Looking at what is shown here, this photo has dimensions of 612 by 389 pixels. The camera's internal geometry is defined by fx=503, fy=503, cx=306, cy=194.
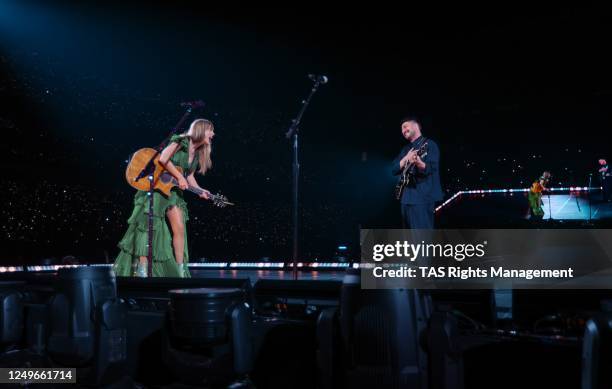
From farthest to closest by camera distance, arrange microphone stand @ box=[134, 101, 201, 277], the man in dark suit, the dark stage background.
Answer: the dark stage background
microphone stand @ box=[134, 101, 201, 277]
the man in dark suit

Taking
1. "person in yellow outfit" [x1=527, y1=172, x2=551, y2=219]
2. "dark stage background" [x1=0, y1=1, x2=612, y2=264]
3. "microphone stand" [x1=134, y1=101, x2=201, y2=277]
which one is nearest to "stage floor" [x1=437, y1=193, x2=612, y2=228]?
"person in yellow outfit" [x1=527, y1=172, x2=551, y2=219]

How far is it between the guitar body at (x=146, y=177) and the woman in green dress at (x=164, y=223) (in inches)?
2.6

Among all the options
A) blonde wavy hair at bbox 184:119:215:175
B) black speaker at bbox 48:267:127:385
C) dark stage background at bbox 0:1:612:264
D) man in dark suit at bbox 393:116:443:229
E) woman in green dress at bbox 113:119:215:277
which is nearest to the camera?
black speaker at bbox 48:267:127:385

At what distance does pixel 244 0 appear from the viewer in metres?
5.70

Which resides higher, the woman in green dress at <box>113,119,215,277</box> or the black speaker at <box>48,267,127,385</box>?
the woman in green dress at <box>113,119,215,277</box>

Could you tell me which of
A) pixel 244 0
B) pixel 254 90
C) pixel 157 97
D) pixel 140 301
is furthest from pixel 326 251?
pixel 140 301

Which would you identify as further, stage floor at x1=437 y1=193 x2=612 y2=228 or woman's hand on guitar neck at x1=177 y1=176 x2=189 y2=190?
stage floor at x1=437 y1=193 x2=612 y2=228

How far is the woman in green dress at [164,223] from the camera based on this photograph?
16.4 feet

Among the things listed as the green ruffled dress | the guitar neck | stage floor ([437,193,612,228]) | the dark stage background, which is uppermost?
the dark stage background

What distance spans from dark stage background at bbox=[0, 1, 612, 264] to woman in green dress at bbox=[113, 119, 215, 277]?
5.72 feet

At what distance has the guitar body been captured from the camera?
5.04 metres

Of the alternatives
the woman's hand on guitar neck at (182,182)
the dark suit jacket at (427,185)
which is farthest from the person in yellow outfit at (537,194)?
the woman's hand on guitar neck at (182,182)

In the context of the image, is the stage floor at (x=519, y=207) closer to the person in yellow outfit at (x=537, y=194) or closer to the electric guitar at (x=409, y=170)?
the person in yellow outfit at (x=537, y=194)

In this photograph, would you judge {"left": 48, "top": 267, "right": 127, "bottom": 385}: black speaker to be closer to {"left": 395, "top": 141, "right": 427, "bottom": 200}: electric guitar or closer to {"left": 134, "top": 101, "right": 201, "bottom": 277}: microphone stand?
{"left": 134, "top": 101, "right": 201, "bottom": 277}: microphone stand
